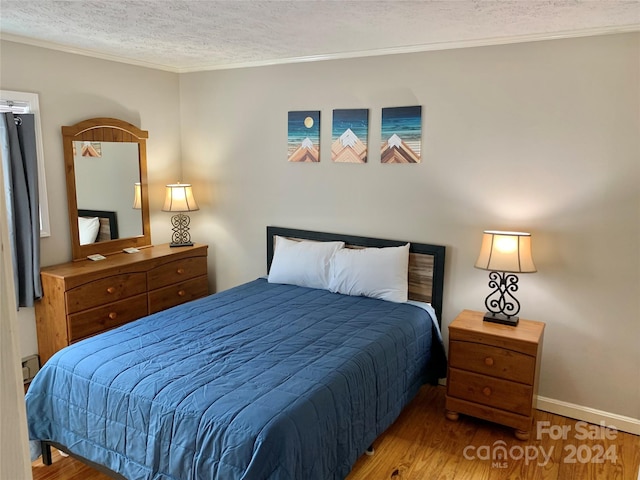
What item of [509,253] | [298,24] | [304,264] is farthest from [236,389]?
[298,24]

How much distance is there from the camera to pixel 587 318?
118 inches

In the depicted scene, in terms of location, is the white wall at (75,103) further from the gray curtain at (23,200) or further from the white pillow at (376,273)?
the white pillow at (376,273)

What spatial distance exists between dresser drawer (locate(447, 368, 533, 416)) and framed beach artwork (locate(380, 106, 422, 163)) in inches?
58.3

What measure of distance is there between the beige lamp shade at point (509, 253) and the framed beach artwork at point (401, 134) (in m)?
0.84

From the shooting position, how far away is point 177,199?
13.8 ft

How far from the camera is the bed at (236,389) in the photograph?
1951 mm

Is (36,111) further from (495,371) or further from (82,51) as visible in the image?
(495,371)

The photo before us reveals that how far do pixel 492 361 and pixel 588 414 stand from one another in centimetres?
81

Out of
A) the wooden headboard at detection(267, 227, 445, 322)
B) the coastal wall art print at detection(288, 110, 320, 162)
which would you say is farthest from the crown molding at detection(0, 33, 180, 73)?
the wooden headboard at detection(267, 227, 445, 322)

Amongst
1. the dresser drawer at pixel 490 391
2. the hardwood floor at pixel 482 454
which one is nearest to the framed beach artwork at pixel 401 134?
the dresser drawer at pixel 490 391

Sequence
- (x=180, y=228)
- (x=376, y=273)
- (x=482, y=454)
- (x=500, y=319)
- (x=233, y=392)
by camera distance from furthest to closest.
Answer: (x=180, y=228) < (x=376, y=273) < (x=500, y=319) < (x=482, y=454) < (x=233, y=392)

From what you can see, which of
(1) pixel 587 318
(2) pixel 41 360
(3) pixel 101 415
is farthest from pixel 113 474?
(1) pixel 587 318

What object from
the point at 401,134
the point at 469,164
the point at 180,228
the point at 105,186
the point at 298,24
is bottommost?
the point at 180,228

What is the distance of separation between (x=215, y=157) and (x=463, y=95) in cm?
222
